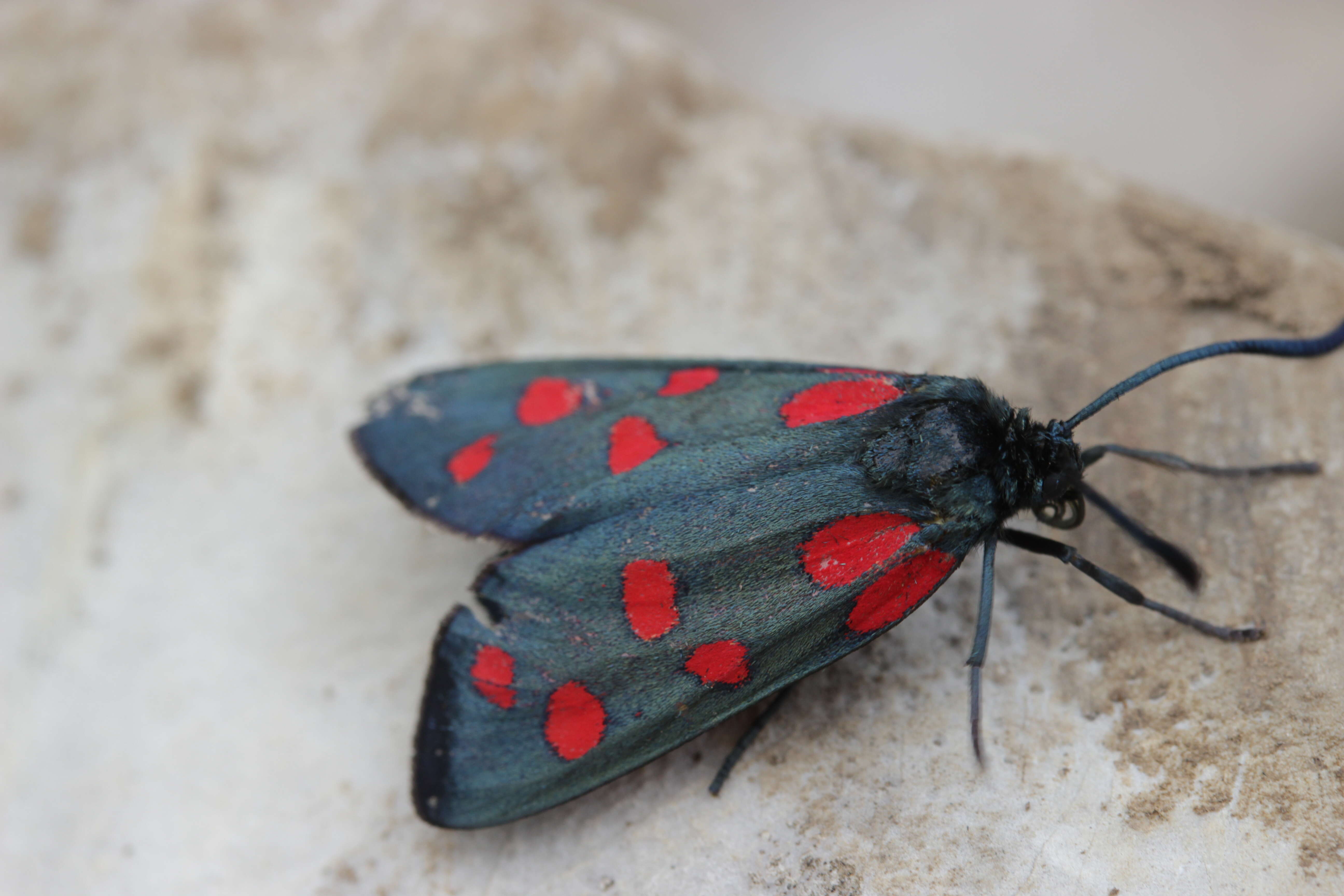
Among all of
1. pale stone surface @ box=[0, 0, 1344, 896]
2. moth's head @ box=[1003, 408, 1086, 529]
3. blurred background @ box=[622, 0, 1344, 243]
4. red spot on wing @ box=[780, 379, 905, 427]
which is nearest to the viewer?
pale stone surface @ box=[0, 0, 1344, 896]

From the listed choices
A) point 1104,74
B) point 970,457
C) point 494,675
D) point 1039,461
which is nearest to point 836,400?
point 970,457

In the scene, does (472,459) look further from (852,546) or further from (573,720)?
(852,546)

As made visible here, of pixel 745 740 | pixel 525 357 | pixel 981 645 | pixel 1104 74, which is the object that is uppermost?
pixel 1104 74

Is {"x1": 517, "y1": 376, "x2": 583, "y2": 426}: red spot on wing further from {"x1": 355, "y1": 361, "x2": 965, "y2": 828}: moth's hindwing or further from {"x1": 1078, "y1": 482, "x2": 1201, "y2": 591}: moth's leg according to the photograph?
{"x1": 1078, "y1": 482, "x2": 1201, "y2": 591}: moth's leg

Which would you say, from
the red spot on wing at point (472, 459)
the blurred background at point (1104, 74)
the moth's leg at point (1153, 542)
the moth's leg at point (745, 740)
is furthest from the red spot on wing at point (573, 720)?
the blurred background at point (1104, 74)

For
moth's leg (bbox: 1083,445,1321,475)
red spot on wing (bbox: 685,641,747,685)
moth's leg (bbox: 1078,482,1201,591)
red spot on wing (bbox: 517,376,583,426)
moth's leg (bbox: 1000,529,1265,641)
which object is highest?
moth's leg (bbox: 1083,445,1321,475)

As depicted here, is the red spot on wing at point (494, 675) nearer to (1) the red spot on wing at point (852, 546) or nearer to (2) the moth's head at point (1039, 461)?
(1) the red spot on wing at point (852, 546)

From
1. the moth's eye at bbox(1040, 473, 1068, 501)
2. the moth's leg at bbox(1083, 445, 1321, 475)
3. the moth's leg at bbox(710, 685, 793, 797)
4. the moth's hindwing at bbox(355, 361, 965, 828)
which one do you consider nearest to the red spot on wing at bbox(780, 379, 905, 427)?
the moth's hindwing at bbox(355, 361, 965, 828)
